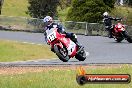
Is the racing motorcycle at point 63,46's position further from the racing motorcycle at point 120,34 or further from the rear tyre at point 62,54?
the racing motorcycle at point 120,34

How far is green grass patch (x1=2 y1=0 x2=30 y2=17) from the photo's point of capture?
61.8 meters

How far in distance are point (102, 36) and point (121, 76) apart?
3125cm

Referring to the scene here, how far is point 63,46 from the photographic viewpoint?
18.2 metres

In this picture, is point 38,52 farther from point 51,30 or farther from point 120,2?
point 120,2

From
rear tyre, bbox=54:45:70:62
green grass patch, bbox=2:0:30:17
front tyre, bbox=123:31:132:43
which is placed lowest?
green grass patch, bbox=2:0:30:17

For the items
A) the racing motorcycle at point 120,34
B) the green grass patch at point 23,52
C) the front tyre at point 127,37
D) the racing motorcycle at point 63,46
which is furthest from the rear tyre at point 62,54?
the front tyre at point 127,37

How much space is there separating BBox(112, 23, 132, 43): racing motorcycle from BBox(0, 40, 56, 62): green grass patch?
5378mm

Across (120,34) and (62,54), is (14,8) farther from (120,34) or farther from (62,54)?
(62,54)

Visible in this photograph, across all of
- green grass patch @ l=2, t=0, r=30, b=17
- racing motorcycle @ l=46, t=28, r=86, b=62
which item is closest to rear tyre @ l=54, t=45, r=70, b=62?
racing motorcycle @ l=46, t=28, r=86, b=62

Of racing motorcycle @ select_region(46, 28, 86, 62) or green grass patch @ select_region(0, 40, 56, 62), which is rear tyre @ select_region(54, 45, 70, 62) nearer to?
racing motorcycle @ select_region(46, 28, 86, 62)

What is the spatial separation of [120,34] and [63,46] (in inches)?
452

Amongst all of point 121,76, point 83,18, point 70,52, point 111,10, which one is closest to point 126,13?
point 111,10

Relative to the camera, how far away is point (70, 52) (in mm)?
18672

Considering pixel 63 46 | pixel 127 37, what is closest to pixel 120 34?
pixel 127 37
